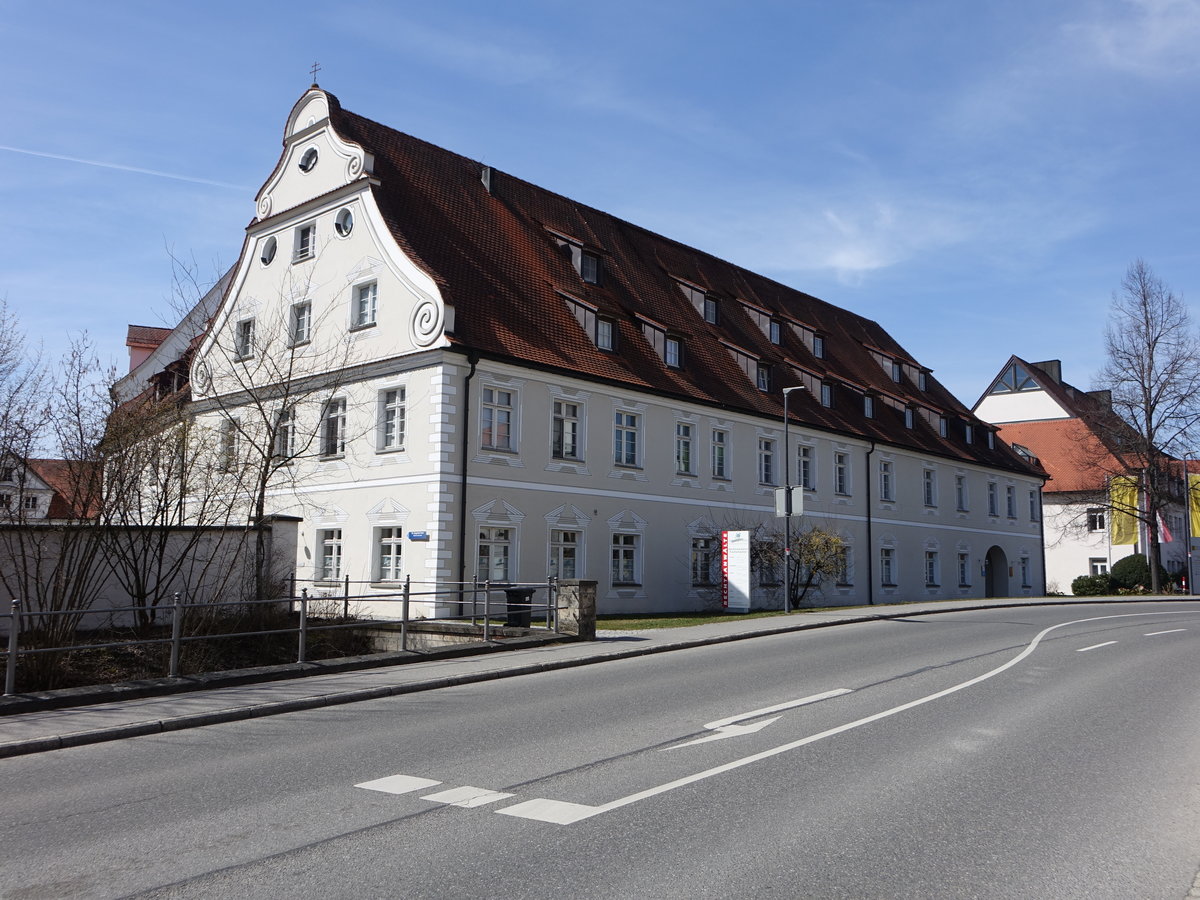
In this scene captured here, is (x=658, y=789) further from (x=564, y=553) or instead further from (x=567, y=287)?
(x=567, y=287)

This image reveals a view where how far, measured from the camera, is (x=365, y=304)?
92.1 feet

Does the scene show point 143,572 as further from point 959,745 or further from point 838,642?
point 959,745

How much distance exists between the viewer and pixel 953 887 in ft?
17.6

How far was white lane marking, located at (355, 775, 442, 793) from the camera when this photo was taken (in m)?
7.53

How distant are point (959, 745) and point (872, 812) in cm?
272

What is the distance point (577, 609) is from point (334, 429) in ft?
39.2

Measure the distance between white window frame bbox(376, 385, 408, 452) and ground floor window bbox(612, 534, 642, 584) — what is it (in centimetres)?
681

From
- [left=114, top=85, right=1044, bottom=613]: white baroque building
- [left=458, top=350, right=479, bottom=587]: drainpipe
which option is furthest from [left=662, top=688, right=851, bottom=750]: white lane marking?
[left=458, top=350, right=479, bottom=587]: drainpipe

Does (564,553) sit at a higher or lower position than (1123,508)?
lower

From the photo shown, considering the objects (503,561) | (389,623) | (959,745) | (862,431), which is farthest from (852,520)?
(959,745)

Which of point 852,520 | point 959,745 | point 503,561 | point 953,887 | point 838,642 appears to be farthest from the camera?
point 852,520

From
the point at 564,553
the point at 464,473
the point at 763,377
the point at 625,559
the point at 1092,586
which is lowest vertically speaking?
the point at 1092,586

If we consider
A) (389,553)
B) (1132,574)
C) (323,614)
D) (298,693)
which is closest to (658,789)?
(298,693)

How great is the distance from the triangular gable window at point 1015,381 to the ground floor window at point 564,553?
51030 millimetres
